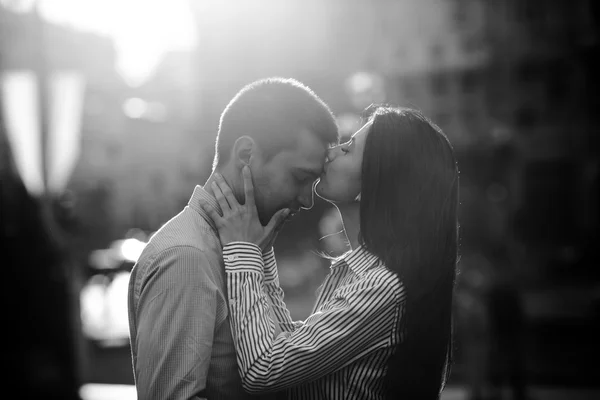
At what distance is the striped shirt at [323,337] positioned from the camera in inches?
111

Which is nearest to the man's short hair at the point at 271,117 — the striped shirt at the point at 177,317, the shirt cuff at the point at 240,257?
the shirt cuff at the point at 240,257

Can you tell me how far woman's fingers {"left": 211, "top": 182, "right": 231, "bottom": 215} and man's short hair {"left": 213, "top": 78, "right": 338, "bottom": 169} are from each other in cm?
11

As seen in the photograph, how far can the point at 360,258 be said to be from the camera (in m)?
3.26

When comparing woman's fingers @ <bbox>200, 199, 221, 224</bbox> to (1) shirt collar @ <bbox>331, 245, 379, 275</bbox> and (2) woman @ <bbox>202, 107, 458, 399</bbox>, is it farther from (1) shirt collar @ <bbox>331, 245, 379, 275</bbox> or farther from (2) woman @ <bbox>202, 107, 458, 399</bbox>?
(1) shirt collar @ <bbox>331, 245, 379, 275</bbox>

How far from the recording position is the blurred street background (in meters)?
6.98

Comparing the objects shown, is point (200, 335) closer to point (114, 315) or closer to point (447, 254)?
point (447, 254)

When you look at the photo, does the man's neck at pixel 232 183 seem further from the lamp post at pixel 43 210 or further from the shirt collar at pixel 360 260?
Answer: the lamp post at pixel 43 210

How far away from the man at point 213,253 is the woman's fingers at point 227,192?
0.03 metres

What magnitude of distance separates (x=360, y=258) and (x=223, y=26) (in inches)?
1507

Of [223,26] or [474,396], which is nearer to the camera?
[474,396]

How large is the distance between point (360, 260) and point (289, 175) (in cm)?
52

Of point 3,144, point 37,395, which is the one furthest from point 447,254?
point 3,144

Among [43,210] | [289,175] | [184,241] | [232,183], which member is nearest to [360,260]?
[289,175]

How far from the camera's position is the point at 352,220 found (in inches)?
142
